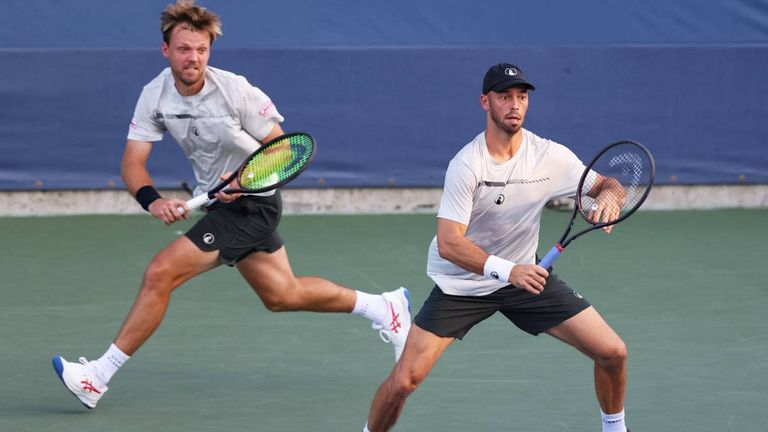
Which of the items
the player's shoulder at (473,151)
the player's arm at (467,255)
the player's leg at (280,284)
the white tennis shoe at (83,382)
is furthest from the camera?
the player's leg at (280,284)

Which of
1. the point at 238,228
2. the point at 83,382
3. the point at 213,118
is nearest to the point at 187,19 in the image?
the point at 213,118

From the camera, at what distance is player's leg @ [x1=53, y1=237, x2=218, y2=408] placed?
6.07m

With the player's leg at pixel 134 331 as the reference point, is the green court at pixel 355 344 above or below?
below

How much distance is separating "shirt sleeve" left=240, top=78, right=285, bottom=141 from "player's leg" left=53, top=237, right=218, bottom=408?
64cm

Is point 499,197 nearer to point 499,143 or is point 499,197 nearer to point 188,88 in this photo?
point 499,143

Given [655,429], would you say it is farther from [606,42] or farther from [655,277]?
[606,42]

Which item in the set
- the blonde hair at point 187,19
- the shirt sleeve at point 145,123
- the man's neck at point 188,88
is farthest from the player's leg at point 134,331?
the blonde hair at point 187,19

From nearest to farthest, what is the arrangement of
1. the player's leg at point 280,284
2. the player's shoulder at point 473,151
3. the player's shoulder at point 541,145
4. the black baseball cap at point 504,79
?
1. the black baseball cap at point 504,79
2. the player's shoulder at point 473,151
3. the player's shoulder at point 541,145
4. the player's leg at point 280,284

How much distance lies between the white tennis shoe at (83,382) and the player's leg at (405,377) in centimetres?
145

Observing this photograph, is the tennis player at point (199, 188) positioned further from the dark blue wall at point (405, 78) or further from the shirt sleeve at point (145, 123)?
the dark blue wall at point (405, 78)

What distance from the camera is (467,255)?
5086 millimetres

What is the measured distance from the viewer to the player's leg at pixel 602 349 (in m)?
5.21

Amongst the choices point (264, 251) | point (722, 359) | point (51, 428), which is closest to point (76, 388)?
point (51, 428)

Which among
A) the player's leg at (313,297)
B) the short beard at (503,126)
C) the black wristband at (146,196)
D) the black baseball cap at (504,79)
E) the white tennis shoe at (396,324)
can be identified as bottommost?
the white tennis shoe at (396,324)
